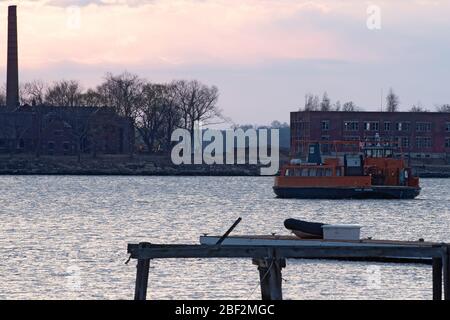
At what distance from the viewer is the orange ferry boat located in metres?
93.8

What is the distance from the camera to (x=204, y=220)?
75688 millimetres

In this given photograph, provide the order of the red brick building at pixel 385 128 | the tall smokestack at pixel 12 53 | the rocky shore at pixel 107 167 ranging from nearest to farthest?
the tall smokestack at pixel 12 53, the red brick building at pixel 385 128, the rocky shore at pixel 107 167

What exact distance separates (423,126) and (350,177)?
90.6 m

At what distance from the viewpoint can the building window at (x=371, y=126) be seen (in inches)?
6964

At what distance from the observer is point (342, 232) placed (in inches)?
1655

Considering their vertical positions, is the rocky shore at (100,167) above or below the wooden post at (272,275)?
below

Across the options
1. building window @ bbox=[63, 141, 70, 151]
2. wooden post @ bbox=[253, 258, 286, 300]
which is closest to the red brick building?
building window @ bbox=[63, 141, 70, 151]

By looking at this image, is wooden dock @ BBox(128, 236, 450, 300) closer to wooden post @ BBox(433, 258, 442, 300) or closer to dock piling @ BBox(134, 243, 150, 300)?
dock piling @ BBox(134, 243, 150, 300)

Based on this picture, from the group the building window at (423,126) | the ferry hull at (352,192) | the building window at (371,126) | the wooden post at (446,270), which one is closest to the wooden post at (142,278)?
the wooden post at (446,270)

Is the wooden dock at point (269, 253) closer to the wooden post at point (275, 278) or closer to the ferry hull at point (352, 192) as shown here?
the wooden post at point (275, 278)

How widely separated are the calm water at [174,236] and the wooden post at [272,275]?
9.93 meters

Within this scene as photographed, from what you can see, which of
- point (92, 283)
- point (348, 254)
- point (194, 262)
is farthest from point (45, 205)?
point (348, 254)

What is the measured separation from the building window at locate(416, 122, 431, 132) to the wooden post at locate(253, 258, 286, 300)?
156096 millimetres

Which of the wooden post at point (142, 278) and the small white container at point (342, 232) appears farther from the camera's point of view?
the small white container at point (342, 232)
